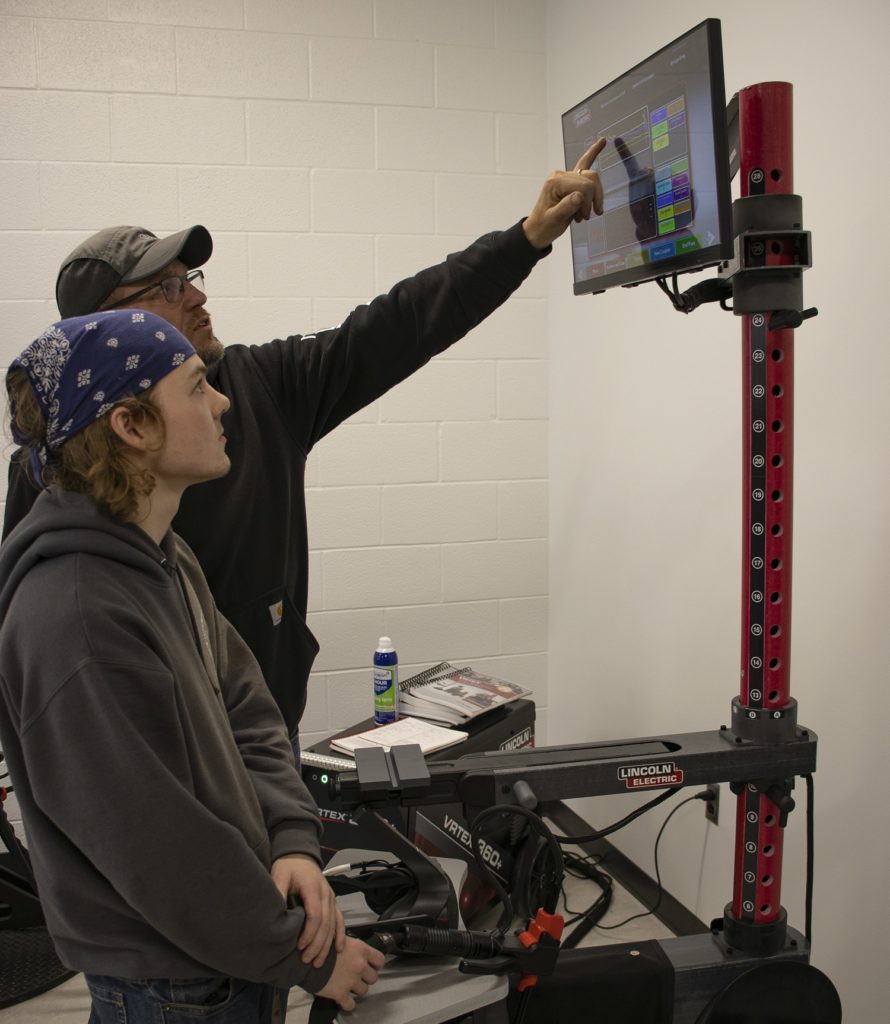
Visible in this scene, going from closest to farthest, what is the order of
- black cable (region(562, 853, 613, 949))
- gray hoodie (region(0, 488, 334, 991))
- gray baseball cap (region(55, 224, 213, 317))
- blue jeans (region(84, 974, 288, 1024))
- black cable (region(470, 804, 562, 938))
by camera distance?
gray hoodie (region(0, 488, 334, 991)) → blue jeans (region(84, 974, 288, 1024)) → black cable (region(470, 804, 562, 938)) → gray baseball cap (region(55, 224, 213, 317)) → black cable (region(562, 853, 613, 949))

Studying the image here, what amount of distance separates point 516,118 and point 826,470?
1719 mm

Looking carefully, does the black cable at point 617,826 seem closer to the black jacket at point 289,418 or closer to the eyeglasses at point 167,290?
the black jacket at point 289,418

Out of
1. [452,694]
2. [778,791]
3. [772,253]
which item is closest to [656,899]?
[452,694]

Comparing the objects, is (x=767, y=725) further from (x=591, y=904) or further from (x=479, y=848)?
(x=591, y=904)

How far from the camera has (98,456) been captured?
1033 mm

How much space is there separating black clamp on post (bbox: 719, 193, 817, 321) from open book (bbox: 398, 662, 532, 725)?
1.42 m

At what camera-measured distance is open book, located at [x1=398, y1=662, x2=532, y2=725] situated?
2463mm

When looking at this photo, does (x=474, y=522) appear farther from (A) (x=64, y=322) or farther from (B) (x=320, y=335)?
(A) (x=64, y=322)

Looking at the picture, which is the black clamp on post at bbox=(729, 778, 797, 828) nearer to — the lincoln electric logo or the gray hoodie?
→ the lincoln electric logo

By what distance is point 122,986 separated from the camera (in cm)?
103

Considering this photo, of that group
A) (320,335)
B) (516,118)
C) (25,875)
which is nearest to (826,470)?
(320,335)

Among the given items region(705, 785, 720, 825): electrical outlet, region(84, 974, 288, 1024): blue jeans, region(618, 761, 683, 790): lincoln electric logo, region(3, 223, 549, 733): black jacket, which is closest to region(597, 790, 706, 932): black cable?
region(705, 785, 720, 825): electrical outlet

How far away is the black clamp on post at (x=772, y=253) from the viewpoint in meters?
1.35

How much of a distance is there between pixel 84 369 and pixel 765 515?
986mm
